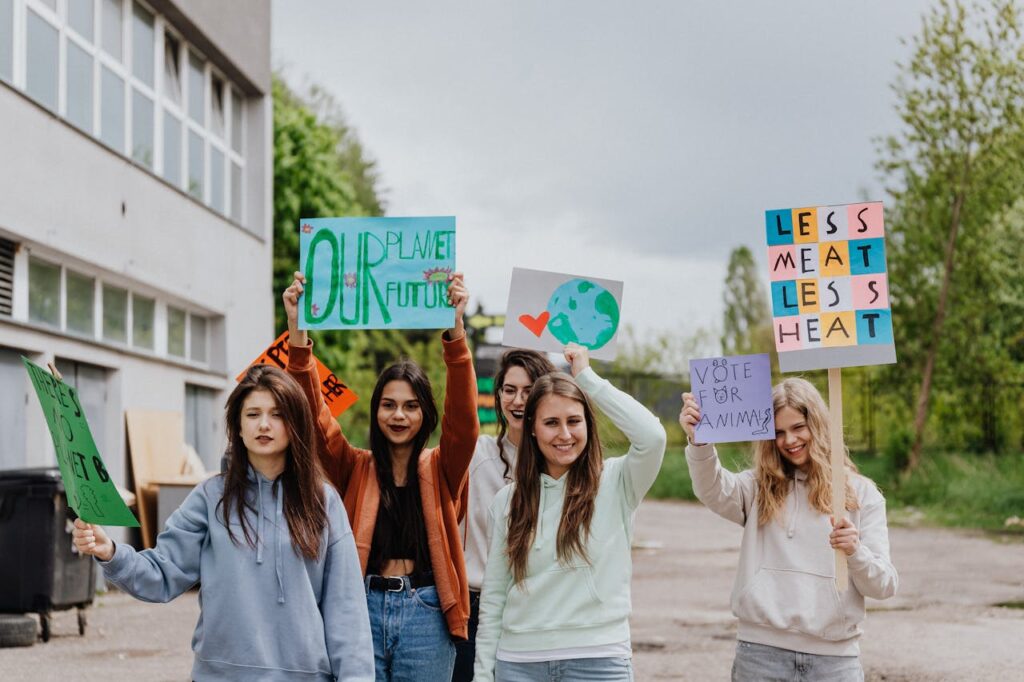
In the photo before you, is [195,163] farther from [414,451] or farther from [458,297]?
[414,451]

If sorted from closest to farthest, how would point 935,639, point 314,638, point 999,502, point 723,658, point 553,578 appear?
point 314,638
point 553,578
point 723,658
point 935,639
point 999,502

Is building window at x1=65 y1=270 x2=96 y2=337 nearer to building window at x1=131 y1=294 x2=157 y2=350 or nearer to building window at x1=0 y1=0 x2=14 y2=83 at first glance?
building window at x1=131 y1=294 x2=157 y2=350

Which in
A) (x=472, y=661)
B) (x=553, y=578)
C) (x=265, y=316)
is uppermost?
(x=265, y=316)

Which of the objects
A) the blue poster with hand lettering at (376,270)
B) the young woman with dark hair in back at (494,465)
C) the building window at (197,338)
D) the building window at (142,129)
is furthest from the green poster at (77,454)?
the building window at (197,338)

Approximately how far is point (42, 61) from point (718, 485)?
11.3m

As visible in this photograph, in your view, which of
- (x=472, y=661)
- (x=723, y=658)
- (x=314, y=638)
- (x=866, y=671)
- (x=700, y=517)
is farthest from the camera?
(x=700, y=517)

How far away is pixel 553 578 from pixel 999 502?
18971mm

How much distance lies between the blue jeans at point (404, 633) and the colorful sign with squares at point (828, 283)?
1691mm

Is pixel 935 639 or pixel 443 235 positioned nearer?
pixel 443 235

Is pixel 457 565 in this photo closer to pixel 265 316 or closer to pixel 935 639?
pixel 935 639

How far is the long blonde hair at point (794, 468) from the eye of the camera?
15.9 feet

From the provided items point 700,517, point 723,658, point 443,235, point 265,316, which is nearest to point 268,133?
point 265,316

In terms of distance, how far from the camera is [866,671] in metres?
8.92

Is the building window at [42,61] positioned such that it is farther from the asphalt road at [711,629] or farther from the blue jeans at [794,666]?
the blue jeans at [794,666]
